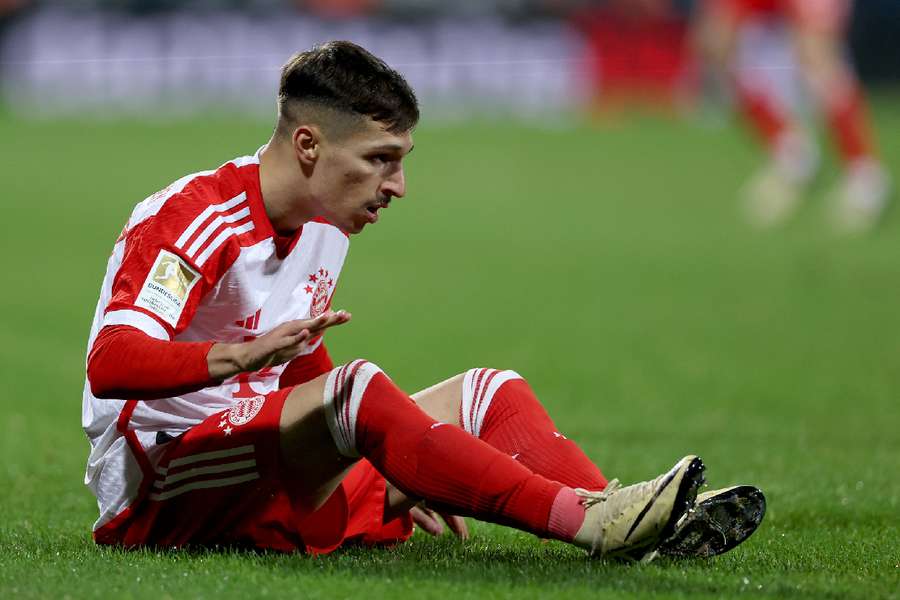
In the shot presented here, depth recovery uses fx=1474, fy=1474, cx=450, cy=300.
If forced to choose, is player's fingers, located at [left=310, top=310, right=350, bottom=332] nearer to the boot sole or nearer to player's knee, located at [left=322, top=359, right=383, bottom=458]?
player's knee, located at [left=322, top=359, right=383, bottom=458]

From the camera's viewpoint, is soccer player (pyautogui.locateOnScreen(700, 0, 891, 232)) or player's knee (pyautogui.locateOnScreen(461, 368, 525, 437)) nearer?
player's knee (pyautogui.locateOnScreen(461, 368, 525, 437))

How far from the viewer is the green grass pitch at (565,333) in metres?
3.86

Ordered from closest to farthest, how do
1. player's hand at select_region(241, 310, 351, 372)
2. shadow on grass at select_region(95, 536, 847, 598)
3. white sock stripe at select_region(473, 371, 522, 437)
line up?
player's hand at select_region(241, 310, 351, 372)
shadow on grass at select_region(95, 536, 847, 598)
white sock stripe at select_region(473, 371, 522, 437)

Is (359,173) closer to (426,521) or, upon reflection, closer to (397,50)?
(426,521)

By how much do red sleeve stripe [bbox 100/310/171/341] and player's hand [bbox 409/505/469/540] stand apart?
44.8 inches

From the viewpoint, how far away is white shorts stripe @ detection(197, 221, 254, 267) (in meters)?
3.86

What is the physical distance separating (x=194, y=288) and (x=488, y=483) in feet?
2.99

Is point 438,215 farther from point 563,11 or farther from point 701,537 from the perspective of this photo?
point 701,537

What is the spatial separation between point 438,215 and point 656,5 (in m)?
6.07

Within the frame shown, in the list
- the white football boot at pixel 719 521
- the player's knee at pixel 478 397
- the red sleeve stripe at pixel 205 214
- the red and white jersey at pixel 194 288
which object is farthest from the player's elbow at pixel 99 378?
the white football boot at pixel 719 521

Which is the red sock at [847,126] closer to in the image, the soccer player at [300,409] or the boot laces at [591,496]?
the soccer player at [300,409]

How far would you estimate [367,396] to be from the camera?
3805 millimetres

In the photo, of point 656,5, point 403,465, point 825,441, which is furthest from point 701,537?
point 656,5

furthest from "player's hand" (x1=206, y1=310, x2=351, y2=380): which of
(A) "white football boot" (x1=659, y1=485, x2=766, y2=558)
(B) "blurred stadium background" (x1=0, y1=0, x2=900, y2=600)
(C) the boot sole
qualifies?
(A) "white football boot" (x1=659, y1=485, x2=766, y2=558)
